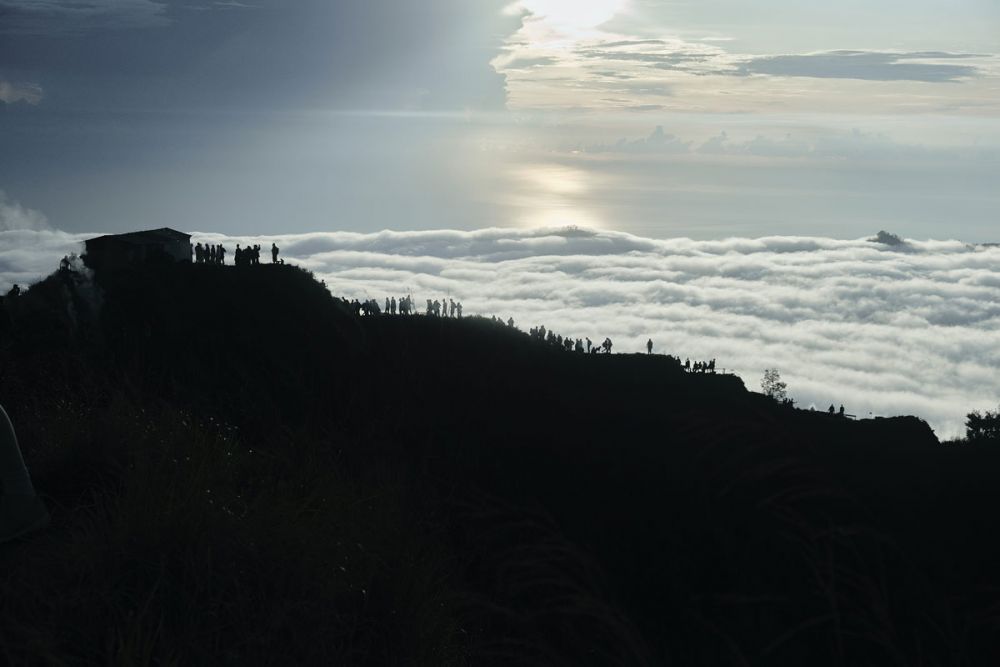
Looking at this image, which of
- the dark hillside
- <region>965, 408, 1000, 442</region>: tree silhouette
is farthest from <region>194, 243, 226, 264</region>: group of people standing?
<region>965, 408, 1000, 442</region>: tree silhouette

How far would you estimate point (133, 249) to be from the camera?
197 ft

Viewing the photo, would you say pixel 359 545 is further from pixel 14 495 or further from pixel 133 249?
pixel 133 249

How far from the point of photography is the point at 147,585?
3.85 metres

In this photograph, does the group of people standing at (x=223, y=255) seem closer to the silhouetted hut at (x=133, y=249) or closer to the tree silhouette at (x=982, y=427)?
the silhouetted hut at (x=133, y=249)

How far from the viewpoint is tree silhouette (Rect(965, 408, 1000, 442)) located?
9662 cm

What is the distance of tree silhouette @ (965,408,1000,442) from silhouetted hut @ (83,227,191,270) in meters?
93.3

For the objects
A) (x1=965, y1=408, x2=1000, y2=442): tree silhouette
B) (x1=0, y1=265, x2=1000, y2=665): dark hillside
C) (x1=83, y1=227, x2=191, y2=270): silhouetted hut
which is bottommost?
(x1=965, y1=408, x2=1000, y2=442): tree silhouette

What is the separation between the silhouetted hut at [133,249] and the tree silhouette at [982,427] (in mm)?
93314

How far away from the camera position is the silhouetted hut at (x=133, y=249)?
190 ft

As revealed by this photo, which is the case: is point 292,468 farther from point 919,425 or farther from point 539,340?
point 919,425

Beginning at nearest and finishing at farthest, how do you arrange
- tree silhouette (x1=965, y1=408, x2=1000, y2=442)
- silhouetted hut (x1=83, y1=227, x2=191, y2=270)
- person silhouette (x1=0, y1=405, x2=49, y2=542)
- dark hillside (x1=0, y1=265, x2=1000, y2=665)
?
dark hillside (x1=0, y1=265, x2=1000, y2=665)
person silhouette (x1=0, y1=405, x2=49, y2=542)
silhouetted hut (x1=83, y1=227, x2=191, y2=270)
tree silhouette (x1=965, y1=408, x2=1000, y2=442)

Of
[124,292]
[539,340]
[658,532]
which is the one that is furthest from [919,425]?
[124,292]

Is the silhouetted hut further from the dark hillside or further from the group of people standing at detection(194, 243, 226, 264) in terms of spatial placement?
the dark hillside

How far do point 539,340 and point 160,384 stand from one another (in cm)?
8919
